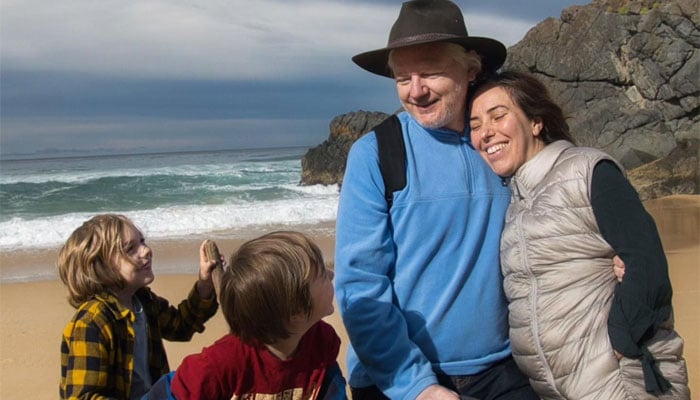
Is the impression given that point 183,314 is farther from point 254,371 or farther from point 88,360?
point 254,371

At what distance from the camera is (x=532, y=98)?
2.49 metres

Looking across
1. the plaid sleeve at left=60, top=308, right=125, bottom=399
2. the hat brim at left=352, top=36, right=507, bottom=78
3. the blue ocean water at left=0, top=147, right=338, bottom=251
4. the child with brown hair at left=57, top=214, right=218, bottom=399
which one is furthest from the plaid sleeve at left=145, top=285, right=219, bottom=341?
the blue ocean water at left=0, top=147, right=338, bottom=251

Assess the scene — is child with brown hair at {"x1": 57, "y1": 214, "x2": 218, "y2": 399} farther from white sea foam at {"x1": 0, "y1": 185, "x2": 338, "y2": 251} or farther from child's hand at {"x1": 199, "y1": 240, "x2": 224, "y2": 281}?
white sea foam at {"x1": 0, "y1": 185, "x2": 338, "y2": 251}

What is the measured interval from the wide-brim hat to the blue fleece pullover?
12.5 inches

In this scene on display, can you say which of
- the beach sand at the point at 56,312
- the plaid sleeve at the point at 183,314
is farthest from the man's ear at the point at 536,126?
the beach sand at the point at 56,312

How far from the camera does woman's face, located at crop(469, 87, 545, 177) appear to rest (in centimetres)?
245

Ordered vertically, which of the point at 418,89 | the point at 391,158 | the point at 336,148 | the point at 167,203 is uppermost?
the point at 418,89

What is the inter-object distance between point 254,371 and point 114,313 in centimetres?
69

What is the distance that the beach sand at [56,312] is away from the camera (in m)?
6.00

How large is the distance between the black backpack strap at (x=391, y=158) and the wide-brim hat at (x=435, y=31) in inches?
12.2

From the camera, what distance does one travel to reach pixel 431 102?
246 centimetres

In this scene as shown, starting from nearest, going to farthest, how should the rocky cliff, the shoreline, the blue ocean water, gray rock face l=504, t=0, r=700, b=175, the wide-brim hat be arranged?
the wide-brim hat, the shoreline, the blue ocean water, the rocky cliff, gray rock face l=504, t=0, r=700, b=175

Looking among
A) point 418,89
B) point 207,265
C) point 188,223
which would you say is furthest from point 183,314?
point 188,223

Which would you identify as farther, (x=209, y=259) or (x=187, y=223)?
(x=187, y=223)
